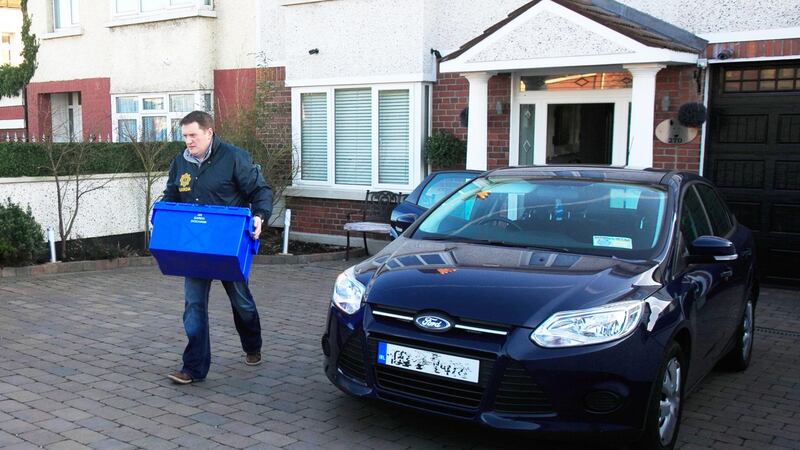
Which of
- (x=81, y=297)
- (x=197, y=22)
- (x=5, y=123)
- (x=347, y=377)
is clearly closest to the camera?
(x=347, y=377)

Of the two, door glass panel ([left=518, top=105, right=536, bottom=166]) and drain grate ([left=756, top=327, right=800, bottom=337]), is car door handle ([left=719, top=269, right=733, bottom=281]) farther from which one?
door glass panel ([left=518, top=105, right=536, bottom=166])

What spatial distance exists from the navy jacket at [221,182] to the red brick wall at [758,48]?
6.51 m

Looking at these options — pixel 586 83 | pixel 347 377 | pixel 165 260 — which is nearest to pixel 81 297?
pixel 165 260

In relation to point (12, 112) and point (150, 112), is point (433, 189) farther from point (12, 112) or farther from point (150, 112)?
point (12, 112)

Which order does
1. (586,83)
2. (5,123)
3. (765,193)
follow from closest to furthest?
(765,193), (586,83), (5,123)

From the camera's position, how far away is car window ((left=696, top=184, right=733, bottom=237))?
582 cm

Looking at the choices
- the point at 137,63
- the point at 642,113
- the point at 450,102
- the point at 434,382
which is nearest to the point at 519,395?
the point at 434,382

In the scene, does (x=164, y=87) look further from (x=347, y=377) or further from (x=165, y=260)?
(x=347, y=377)

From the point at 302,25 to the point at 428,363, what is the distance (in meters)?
9.71

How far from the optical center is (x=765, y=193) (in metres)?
9.61

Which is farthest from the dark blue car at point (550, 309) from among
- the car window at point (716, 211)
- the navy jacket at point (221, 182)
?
the navy jacket at point (221, 182)

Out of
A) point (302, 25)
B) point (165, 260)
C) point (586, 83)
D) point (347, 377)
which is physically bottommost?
point (347, 377)

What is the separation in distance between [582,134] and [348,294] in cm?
809

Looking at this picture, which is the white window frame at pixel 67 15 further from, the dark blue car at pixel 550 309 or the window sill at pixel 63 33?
the dark blue car at pixel 550 309
